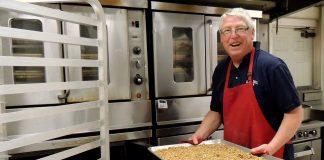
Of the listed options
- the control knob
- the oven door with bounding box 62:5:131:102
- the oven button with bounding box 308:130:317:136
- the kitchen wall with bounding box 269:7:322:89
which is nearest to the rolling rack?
the oven door with bounding box 62:5:131:102

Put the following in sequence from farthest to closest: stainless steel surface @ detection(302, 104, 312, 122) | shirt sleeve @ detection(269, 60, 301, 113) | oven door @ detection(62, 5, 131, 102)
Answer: stainless steel surface @ detection(302, 104, 312, 122)
oven door @ detection(62, 5, 131, 102)
shirt sleeve @ detection(269, 60, 301, 113)

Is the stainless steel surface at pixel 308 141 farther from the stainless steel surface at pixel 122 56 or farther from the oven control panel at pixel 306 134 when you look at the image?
the stainless steel surface at pixel 122 56

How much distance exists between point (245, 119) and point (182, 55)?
86 centimetres

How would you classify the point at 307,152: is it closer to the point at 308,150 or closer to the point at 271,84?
the point at 308,150

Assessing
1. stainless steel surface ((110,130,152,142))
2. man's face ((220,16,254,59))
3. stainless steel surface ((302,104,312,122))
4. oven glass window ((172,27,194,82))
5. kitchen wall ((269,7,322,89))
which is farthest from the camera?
kitchen wall ((269,7,322,89))

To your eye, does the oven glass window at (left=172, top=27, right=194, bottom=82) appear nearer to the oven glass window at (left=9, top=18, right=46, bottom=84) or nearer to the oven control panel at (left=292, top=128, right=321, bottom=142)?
the oven glass window at (left=9, top=18, right=46, bottom=84)

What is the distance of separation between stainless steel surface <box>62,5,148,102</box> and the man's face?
690 mm

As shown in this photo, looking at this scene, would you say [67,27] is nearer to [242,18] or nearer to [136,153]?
[136,153]

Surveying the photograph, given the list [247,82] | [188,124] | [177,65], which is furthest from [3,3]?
[188,124]

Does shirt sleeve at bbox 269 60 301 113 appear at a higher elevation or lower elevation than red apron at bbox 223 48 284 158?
higher

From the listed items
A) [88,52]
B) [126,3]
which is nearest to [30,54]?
[88,52]

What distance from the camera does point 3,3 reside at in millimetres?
944

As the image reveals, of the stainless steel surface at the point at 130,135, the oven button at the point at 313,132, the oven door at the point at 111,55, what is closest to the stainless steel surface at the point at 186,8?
the oven door at the point at 111,55

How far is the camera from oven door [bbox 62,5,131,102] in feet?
5.88
